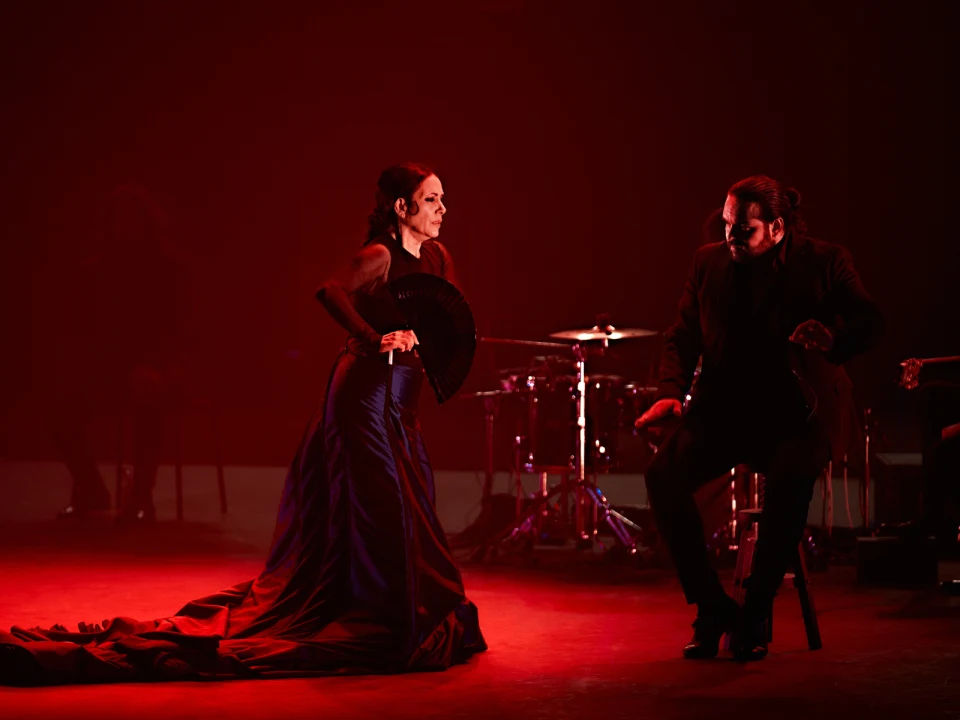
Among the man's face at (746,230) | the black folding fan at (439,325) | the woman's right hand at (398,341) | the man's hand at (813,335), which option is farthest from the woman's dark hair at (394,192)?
the man's hand at (813,335)

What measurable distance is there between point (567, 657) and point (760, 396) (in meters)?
0.92

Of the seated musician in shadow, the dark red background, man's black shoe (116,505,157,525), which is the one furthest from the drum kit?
the dark red background

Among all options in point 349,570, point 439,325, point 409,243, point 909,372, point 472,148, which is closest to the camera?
point 349,570

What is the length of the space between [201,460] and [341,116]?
310 centimetres

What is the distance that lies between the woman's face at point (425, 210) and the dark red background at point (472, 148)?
206 inches

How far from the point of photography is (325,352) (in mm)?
9914

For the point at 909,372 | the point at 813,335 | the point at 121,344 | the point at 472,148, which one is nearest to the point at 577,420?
the point at 909,372

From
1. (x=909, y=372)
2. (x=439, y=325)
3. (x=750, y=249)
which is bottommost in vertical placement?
(x=909, y=372)

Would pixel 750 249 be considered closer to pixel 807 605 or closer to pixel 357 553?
pixel 807 605

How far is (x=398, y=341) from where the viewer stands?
3551 millimetres

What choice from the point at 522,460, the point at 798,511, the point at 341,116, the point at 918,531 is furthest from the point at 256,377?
the point at 798,511

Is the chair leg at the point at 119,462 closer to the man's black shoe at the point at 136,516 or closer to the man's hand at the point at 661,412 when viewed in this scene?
the man's black shoe at the point at 136,516

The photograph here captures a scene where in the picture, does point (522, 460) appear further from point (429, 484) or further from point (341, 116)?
point (341, 116)

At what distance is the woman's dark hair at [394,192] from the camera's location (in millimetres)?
3699
